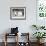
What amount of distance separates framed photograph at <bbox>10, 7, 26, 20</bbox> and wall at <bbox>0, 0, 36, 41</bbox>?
5.4 inches

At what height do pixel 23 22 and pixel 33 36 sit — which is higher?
pixel 23 22

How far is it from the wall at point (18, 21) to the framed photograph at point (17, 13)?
14 cm

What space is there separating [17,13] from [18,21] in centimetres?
37

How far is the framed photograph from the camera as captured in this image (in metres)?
6.91

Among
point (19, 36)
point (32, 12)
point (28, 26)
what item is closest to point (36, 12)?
point (32, 12)

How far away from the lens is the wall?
22.6 feet

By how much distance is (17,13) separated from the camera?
694cm

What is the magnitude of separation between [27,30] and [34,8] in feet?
3.51

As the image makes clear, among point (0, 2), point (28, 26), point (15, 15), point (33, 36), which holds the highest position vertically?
point (0, 2)

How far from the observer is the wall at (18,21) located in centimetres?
690

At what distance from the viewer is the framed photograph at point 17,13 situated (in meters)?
6.91

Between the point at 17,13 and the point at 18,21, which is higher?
the point at 17,13

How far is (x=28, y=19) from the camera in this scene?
6953mm

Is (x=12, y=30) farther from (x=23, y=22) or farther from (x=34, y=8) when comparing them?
(x=34, y=8)
